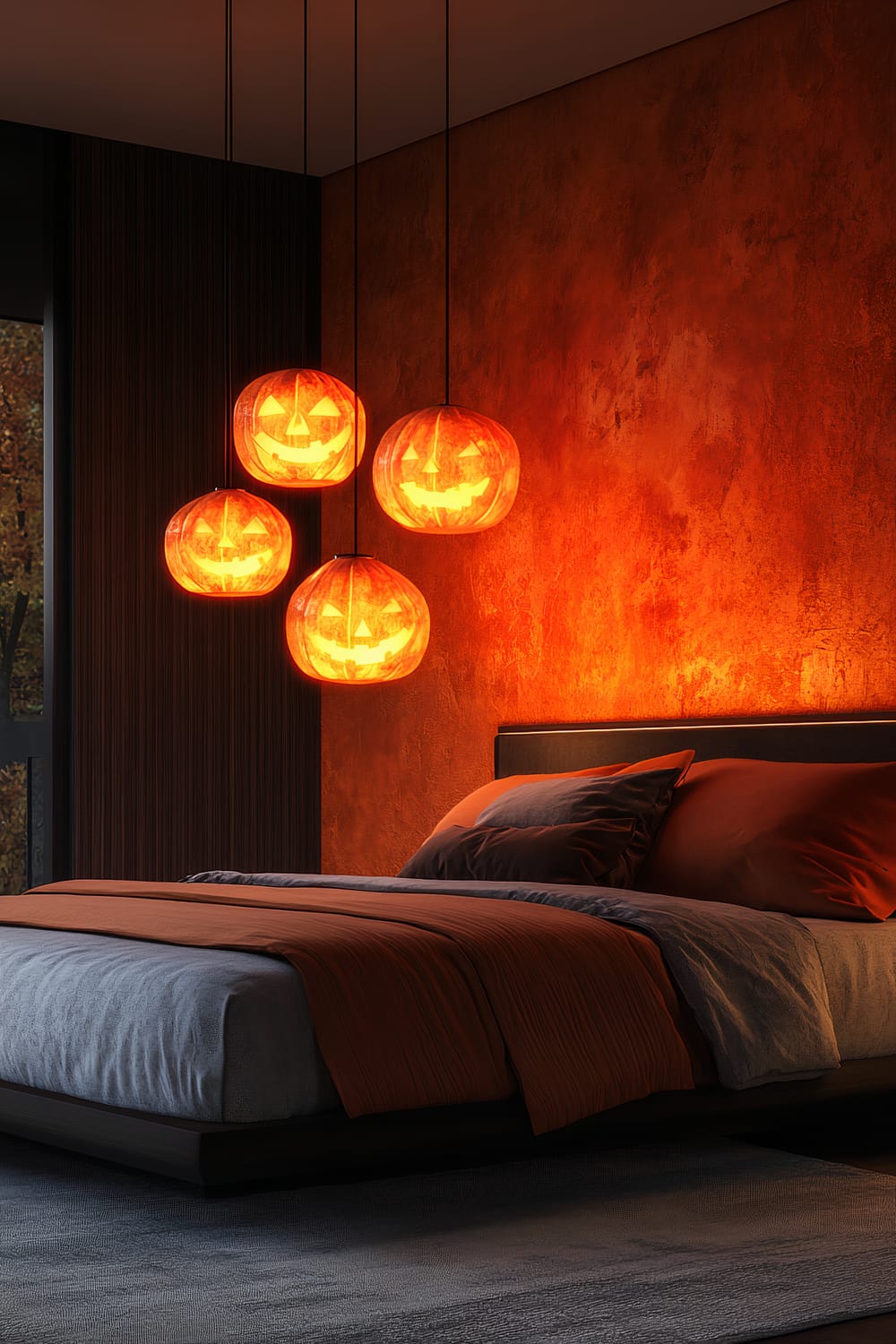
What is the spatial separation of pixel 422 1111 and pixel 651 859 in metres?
1.41

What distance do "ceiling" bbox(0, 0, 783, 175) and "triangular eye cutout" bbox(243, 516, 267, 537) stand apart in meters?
1.60

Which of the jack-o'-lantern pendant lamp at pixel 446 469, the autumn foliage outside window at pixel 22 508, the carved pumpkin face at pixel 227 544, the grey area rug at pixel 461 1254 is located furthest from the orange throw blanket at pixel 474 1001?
the autumn foliage outside window at pixel 22 508

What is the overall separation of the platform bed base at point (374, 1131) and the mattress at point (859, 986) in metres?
0.06

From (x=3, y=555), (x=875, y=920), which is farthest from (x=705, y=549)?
(x=3, y=555)

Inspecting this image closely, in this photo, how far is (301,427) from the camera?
4.21 m

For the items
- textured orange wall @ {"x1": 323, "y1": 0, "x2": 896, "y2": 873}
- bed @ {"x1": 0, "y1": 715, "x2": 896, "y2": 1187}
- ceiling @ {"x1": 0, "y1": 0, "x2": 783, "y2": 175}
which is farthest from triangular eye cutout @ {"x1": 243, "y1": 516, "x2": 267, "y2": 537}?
ceiling @ {"x1": 0, "y1": 0, "x2": 783, "y2": 175}

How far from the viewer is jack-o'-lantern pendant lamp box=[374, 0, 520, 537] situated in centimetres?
402

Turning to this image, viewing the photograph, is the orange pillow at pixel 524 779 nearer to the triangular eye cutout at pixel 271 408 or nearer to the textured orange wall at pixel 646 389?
the textured orange wall at pixel 646 389

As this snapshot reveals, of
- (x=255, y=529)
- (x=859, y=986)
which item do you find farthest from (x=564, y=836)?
(x=255, y=529)

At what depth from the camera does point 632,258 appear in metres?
5.26

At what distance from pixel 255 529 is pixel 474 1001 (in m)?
1.71

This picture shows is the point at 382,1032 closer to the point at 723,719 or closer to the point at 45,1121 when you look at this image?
the point at 45,1121

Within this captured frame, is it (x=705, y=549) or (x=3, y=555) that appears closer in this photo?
(x=705, y=549)

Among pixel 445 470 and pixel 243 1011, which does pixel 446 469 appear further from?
pixel 243 1011
